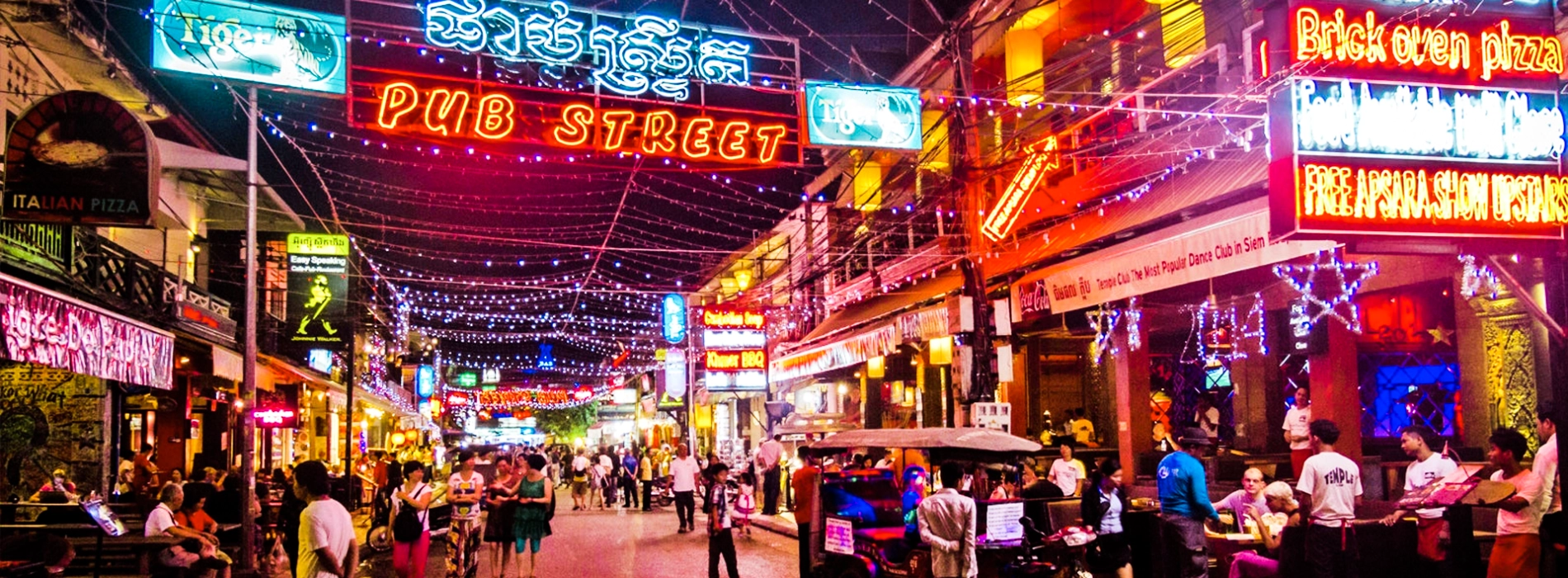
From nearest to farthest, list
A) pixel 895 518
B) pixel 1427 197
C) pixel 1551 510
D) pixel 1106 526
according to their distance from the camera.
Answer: pixel 1551 510, pixel 1427 197, pixel 1106 526, pixel 895 518

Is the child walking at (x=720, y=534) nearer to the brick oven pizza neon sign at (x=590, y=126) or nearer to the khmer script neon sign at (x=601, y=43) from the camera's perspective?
the brick oven pizza neon sign at (x=590, y=126)

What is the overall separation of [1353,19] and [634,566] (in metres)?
11.7

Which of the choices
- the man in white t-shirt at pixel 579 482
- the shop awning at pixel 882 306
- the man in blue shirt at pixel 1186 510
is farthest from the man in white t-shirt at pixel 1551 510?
the man in white t-shirt at pixel 579 482

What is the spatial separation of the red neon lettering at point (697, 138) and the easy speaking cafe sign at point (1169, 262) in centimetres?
646

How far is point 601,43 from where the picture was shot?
15.7 meters

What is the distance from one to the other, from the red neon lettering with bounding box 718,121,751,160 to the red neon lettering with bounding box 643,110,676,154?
2.16 feet

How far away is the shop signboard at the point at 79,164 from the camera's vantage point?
12.3 metres

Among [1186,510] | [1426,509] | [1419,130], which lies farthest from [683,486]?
[1419,130]

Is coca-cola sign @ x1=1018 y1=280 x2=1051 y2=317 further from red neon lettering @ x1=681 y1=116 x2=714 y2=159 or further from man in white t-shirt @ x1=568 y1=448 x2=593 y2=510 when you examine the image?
man in white t-shirt @ x1=568 y1=448 x2=593 y2=510

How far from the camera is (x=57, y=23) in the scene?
625 inches

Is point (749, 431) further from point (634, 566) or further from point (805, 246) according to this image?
point (634, 566)

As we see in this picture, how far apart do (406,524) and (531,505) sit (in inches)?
68.1

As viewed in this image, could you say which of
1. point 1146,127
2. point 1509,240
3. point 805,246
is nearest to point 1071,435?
point 1146,127

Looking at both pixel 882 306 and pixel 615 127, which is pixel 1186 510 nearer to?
pixel 615 127
